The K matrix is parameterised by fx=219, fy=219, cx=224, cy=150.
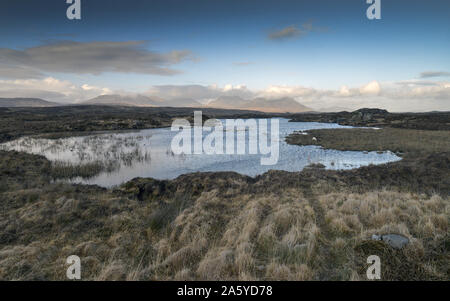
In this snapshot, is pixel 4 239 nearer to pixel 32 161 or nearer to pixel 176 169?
pixel 176 169

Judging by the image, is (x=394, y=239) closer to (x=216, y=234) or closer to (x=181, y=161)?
(x=216, y=234)

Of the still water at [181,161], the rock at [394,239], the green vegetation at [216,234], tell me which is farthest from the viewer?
the still water at [181,161]

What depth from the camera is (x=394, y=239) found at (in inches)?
203

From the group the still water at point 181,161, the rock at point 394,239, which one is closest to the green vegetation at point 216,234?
the rock at point 394,239

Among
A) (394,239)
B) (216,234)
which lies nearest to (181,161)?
(216,234)

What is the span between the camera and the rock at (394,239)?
16.4 ft

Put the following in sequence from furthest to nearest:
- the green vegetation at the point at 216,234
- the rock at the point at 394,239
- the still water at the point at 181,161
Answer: the still water at the point at 181,161 < the rock at the point at 394,239 < the green vegetation at the point at 216,234

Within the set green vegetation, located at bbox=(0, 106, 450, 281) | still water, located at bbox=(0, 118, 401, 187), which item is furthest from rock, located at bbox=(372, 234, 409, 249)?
still water, located at bbox=(0, 118, 401, 187)

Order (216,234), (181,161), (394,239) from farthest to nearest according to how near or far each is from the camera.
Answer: (181,161) < (216,234) < (394,239)

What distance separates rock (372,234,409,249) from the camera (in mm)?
5004

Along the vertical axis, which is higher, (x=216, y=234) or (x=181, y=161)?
(x=181, y=161)

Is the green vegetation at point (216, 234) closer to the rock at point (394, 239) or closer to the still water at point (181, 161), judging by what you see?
the rock at point (394, 239)

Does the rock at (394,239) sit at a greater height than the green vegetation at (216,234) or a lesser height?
greater
